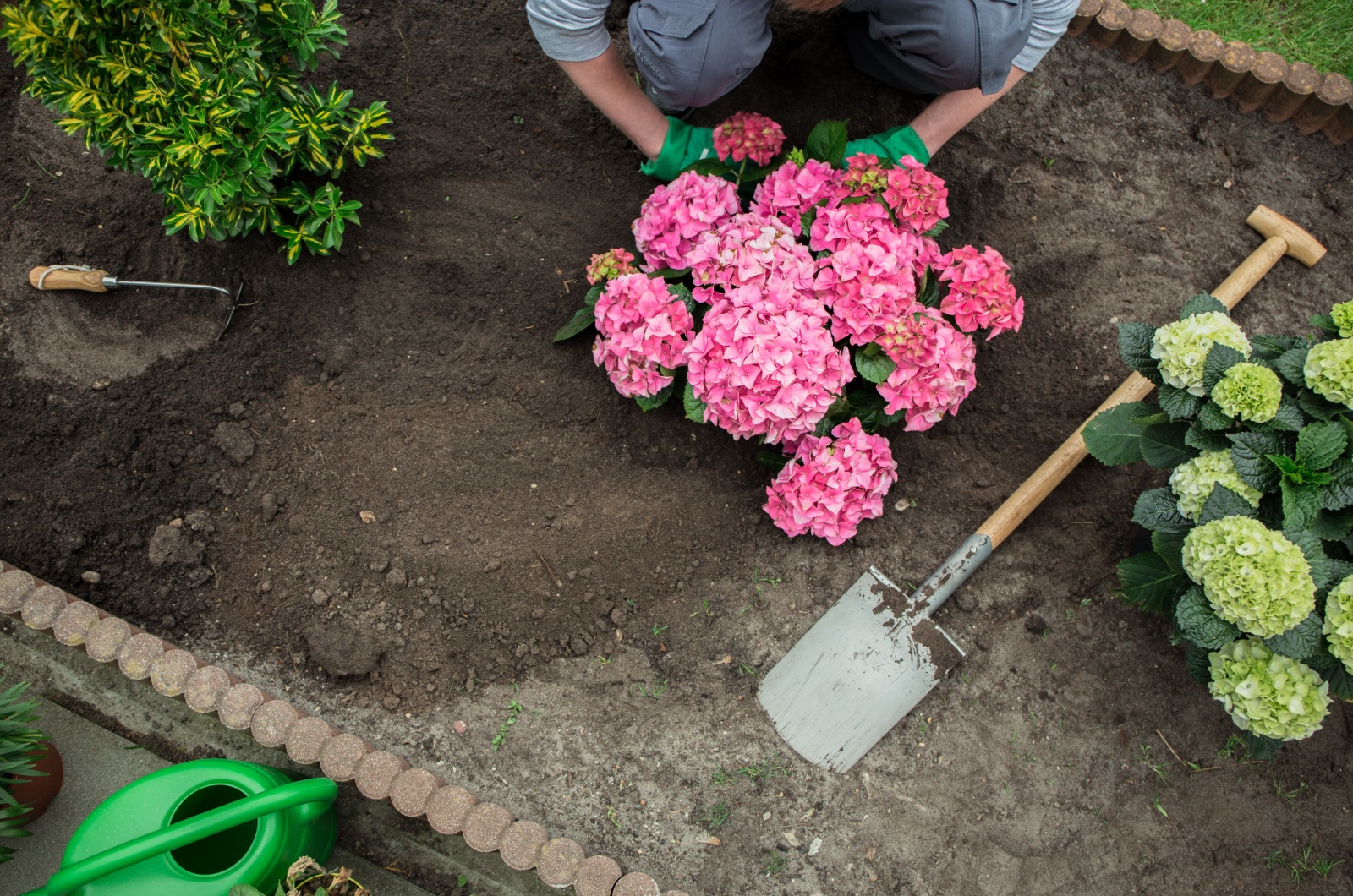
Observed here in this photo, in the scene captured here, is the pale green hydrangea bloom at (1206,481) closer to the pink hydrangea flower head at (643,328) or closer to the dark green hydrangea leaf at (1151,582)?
the dark green hydrangea leaf at (1151,582)

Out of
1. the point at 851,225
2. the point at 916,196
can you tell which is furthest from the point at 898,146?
the point at 851,225

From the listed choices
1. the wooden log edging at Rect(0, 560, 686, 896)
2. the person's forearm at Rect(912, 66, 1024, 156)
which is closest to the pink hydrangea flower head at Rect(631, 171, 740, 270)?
the person's forearm at Rect(912, 66, 1024, 156)

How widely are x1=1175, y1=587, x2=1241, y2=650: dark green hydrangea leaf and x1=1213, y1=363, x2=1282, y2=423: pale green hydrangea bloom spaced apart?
38 cm

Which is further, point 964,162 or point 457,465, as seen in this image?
point 964,162

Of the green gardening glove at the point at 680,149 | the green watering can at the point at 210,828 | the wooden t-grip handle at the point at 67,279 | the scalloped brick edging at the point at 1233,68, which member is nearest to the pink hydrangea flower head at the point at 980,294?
the green gardening glove at the point at 680,149

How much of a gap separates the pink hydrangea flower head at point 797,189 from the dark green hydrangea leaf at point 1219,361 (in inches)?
34.8

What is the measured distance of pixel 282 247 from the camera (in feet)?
7.30

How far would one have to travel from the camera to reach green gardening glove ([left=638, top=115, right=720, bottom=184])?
2.17m

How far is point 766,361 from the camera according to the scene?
5.50 feet

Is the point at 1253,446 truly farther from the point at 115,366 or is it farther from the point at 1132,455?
the point at 115,366

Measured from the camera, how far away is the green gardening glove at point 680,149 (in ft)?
7.13

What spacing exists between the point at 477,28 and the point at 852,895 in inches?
106

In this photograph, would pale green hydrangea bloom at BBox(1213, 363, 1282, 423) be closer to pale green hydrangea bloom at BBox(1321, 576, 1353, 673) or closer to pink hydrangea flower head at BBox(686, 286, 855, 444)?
pale green hydrangea bloom at BBox(1321, 576, 1353, 673)

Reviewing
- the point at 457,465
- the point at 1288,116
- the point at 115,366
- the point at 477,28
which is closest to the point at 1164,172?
the point at 1288,116
